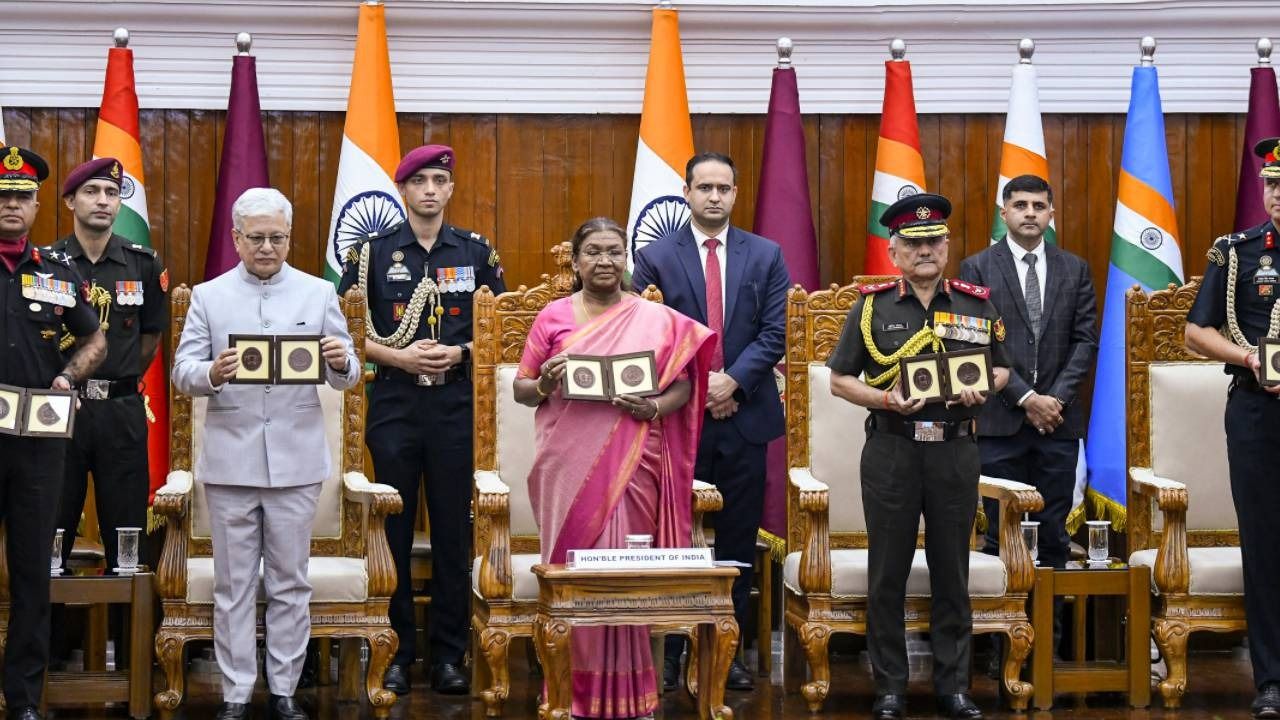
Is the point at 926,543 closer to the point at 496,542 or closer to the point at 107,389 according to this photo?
the point at 496,542

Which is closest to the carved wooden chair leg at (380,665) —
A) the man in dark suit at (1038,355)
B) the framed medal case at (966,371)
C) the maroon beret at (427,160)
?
the maroon beret at (427,160)

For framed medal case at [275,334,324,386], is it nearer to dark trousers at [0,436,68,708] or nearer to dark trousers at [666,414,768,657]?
dark trousers at [0,436,68,708]

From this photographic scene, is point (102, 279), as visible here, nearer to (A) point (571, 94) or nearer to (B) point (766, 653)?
(A) point (571, 94)

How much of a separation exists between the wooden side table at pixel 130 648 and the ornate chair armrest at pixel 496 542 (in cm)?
99

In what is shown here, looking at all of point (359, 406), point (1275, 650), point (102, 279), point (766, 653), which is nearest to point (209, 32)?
point (102, 279)

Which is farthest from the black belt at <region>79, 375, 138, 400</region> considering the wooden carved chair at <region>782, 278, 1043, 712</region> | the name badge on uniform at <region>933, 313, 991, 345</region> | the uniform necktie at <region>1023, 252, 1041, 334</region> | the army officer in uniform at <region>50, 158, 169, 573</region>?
the uniform necktie at <region>1023, 252, 1041, 334</region>

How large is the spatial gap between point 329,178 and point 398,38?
61 cm

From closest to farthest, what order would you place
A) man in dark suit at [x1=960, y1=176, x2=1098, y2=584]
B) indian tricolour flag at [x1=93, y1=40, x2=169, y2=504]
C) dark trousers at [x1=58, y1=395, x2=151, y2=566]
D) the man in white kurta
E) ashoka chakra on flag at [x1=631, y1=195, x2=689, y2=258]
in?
the man in white kurta → dark trousers at [x1=58, y1=395, x2=151, y2=566] → man in dark suit at [x1=960, y1=176, x2=1098, y2=584] → indian tricolour flag at [x1=93, y1=40, x2=169, y2=504] → ashoka chakra on flag at [x1=631, y1=195, x2=689, y2=258]

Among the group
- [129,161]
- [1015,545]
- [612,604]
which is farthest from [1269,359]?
[129,161]

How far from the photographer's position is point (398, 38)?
6.66 meters

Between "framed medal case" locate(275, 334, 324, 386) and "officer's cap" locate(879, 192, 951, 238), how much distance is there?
169 centimetres

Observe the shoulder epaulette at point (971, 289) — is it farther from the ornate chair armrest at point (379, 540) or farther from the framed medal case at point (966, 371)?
the ornate chair armrest at point (379, 540)

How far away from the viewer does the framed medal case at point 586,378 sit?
4.56m

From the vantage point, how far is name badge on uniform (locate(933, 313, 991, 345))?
5078mm
